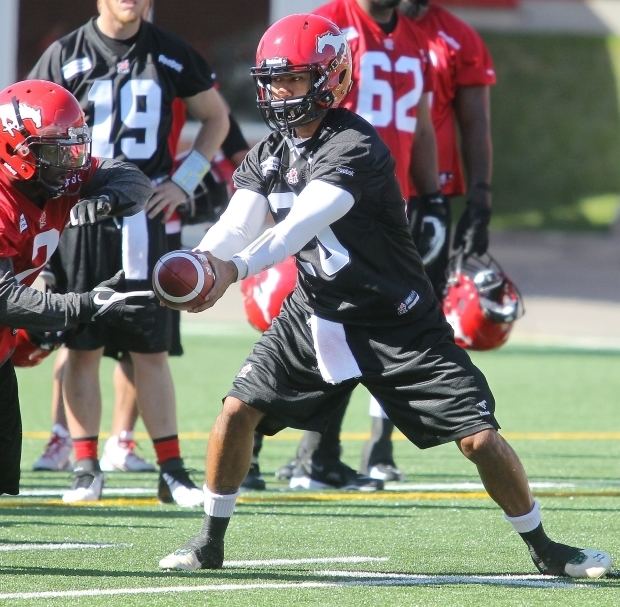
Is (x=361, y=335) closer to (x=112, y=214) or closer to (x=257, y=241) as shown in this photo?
(x=257, y=241)

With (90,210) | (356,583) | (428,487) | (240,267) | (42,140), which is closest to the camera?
(240,267)

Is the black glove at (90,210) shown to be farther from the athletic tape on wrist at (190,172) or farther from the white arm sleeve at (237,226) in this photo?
the athletic tape on wrist at (190,172)

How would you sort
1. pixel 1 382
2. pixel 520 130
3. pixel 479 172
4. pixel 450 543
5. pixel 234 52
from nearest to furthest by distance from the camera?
pixel 1 382
pixel 450 543
pixel 479 172
pixel 234 52
pixel 520 130

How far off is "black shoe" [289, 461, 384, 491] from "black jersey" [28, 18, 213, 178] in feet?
5.16

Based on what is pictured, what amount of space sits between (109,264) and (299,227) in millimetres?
2067

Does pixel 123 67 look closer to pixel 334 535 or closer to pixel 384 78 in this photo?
pixel 384 78

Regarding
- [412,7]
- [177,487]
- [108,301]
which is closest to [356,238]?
[108,301]

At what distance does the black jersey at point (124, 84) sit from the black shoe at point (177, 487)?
1.30 m

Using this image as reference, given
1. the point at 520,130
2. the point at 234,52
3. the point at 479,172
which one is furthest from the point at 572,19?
the point at 479,172

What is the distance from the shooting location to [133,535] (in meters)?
5.98

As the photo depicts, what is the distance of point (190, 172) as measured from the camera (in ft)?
23.2

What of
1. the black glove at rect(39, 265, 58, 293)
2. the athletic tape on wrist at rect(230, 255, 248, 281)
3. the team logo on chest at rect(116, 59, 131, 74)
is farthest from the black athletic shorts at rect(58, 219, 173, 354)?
the athletic tape on wrist at rect(230, 255, 248, 281)

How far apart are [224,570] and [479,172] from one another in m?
3.22

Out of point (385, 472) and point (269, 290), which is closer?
point (269, 290)
